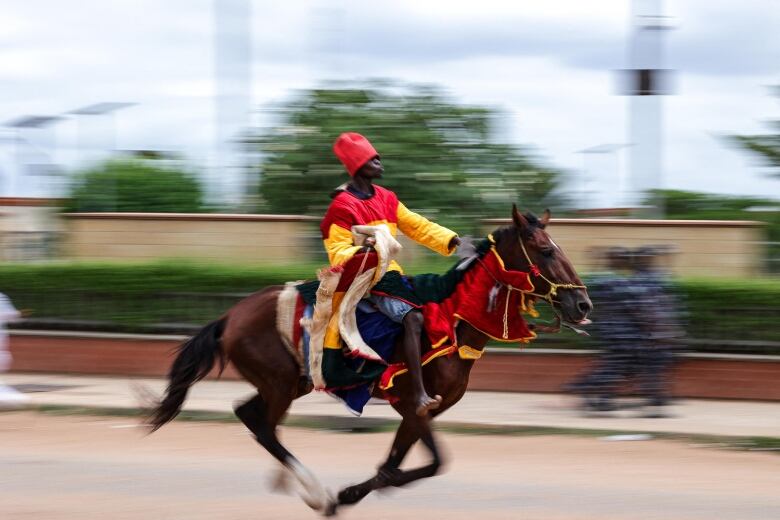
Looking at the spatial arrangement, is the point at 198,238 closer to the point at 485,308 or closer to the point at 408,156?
the point at 408,156

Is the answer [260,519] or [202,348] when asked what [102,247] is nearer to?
[202,348]

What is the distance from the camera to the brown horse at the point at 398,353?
710cm

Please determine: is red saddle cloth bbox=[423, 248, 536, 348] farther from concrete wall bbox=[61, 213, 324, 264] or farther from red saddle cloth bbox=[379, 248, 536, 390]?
concrete wall bbox=[61, 213, 324, 264]

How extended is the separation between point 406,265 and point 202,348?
6948mm

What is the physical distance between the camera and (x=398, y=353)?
734cm

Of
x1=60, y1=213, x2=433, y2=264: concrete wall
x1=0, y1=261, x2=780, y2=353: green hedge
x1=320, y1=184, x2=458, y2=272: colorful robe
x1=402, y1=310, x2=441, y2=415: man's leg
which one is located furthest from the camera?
x1=60, y1=213, x2=433, y2=264: concrete wall

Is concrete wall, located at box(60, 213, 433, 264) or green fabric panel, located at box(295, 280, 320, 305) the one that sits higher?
green fabric panel, located at box(295, 280, 320, 305)

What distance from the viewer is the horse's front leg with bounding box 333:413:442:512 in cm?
707

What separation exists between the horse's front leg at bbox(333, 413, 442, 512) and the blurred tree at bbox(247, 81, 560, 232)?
9244 mm

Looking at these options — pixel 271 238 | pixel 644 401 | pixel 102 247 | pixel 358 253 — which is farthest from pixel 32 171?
pixel 358 253

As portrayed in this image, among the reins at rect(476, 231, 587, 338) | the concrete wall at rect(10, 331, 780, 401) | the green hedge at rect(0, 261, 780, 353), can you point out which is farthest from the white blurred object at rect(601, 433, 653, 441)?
the reins at rect(476, 231, 587, 338)

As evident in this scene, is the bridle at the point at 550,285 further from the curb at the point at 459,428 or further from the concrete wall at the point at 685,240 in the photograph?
the concrete wall at the point at 685,240

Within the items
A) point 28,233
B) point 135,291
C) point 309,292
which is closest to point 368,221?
point 309,292

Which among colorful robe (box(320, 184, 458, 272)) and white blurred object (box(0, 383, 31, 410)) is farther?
white blurred object (box(0, 383, 31, 410))
